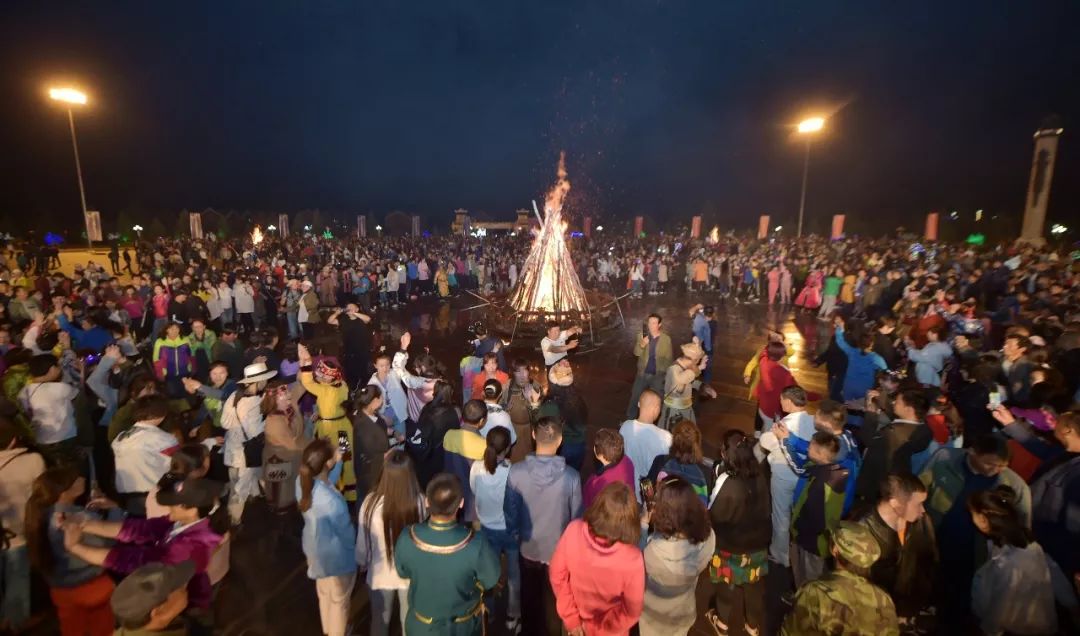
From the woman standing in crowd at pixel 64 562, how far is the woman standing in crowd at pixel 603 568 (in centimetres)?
321

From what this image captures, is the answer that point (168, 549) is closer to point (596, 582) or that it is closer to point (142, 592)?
point (142, 592)

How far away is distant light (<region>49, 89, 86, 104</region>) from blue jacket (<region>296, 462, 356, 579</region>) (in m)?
32.3

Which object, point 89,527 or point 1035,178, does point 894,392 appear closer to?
point 89,527

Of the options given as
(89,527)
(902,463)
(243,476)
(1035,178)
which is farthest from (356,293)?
(1035,178)

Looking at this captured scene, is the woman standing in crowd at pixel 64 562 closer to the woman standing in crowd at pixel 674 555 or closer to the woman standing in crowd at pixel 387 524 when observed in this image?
the woman standing in crowd at pixel 387 524

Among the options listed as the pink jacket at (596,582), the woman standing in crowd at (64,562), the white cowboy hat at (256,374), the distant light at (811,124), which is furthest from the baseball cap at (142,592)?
the distant light at (811,124)

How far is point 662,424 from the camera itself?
6.88 m

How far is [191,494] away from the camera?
130 inches

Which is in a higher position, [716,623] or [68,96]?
[68,96]

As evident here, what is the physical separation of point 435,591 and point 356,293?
17.3 m

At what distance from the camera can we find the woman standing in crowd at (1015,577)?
345 cm

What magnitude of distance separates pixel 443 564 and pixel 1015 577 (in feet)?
12.8

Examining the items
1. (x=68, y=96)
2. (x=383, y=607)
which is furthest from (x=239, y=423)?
(x=68, y=96)

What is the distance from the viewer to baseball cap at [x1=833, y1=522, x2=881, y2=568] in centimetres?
279
